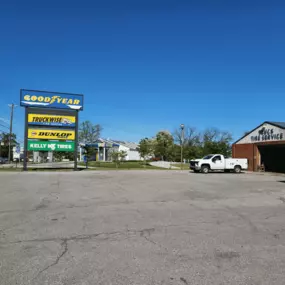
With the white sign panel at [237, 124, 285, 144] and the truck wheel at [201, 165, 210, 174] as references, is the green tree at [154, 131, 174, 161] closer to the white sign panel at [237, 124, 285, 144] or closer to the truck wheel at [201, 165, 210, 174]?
the white sign panel at [237, 124, 285, 144]

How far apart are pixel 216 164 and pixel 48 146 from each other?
17974 mm

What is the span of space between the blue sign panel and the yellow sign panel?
2.60 meters

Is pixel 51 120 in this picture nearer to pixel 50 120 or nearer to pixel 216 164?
pixel 50 120

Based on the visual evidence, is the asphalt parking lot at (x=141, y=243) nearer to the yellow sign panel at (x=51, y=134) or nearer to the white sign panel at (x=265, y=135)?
the yellow sign panel at (x=51, y=134)

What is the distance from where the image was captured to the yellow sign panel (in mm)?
Answer: 30172

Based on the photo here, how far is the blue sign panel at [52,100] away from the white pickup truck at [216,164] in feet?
45.9

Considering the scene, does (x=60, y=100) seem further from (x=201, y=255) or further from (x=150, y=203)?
(x=201, y=255)

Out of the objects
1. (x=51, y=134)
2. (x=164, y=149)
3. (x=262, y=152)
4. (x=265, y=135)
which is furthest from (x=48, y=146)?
(x=164, y=149)

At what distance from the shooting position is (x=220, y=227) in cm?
666

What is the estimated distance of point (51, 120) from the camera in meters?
30.6

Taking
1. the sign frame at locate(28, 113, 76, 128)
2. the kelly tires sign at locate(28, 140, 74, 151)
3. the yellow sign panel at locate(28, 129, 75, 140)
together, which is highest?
the sign frame at locate(28, 113, 76, 128)

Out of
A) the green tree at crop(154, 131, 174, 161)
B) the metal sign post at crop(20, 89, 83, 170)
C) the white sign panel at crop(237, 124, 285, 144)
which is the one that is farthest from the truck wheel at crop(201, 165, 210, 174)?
A: the green tree at crop(154, 131, 174, 161)

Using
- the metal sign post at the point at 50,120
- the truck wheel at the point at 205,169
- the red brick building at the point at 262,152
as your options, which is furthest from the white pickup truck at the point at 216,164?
the metal sign post at the point at 50,120

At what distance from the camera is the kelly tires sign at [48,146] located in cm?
3002
